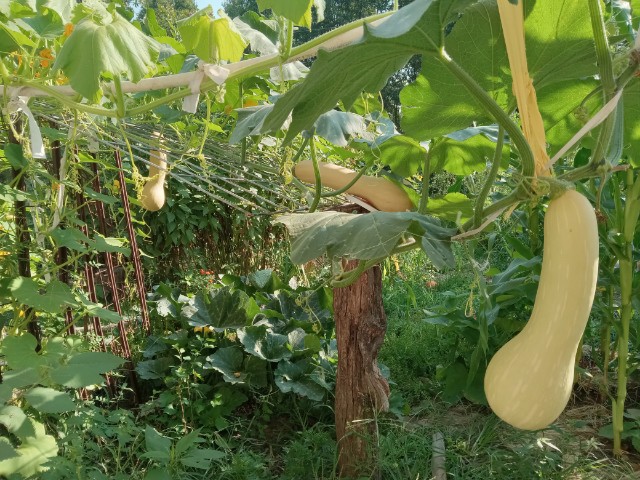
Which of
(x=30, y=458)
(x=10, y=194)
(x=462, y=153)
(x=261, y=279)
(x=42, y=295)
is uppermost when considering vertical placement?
(x=462, y=153)

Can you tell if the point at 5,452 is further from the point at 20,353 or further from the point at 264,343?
the point at 264,343

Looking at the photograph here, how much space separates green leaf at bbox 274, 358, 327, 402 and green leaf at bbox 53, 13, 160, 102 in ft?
5.65

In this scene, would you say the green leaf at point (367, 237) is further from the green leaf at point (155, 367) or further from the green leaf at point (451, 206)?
the green leaf at point (155, 367)

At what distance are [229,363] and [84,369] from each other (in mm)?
1193

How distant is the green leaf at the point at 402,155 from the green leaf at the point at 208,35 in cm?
36

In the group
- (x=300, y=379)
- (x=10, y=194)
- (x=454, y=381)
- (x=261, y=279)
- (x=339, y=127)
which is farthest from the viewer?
(x=261, y=279)

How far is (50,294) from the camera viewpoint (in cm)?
149

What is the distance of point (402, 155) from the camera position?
1184mm

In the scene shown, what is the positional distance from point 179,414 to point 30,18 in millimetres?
1572

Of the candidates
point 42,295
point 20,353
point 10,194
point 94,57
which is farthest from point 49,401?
point 94,57

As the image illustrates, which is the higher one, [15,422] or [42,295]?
[42,295]

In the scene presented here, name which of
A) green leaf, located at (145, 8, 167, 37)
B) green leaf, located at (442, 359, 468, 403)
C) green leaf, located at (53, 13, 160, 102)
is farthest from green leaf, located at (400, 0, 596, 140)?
green leaf, located at (442, 359, 468, 403)

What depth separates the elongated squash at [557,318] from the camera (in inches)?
18.9

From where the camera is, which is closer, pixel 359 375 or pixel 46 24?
pixel 46 24
